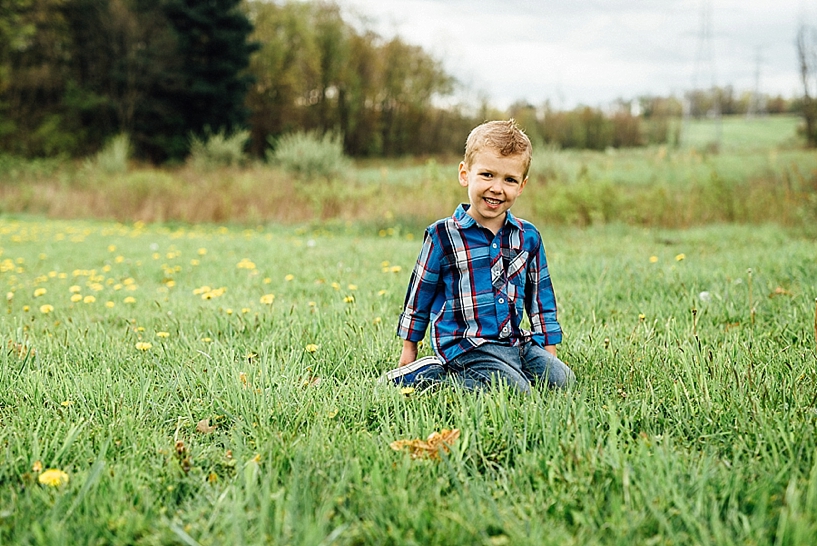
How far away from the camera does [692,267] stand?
15.4 ft

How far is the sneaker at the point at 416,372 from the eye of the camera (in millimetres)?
2354

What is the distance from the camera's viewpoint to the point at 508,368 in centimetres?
232

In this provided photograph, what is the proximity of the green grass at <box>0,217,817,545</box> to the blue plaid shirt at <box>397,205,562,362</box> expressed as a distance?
0.98 ft

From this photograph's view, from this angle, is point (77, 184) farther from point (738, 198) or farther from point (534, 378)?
point (534, 378)

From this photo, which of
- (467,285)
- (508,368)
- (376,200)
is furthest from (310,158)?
(508,368)

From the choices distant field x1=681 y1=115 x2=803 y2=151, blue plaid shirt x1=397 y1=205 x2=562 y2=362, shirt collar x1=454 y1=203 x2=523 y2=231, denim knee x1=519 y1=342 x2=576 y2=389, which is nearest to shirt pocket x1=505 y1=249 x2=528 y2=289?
blue plaid shirt x1=397 y1=205 x2=562 y2=362

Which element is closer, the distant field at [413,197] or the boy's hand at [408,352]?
the boy's hand at [408,352]

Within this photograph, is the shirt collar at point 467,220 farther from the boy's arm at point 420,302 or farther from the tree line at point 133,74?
the tree line at point 133,74

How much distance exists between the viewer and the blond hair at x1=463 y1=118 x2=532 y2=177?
7.51 feet

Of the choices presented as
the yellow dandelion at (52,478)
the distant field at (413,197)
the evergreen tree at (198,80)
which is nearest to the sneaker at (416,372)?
the yellow dandelion at (52,478)

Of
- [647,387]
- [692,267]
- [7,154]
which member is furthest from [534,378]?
[7,154]

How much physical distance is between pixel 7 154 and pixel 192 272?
2369cm

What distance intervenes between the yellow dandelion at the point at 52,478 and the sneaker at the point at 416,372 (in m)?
1.13

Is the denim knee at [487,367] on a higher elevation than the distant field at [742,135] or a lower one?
lower
